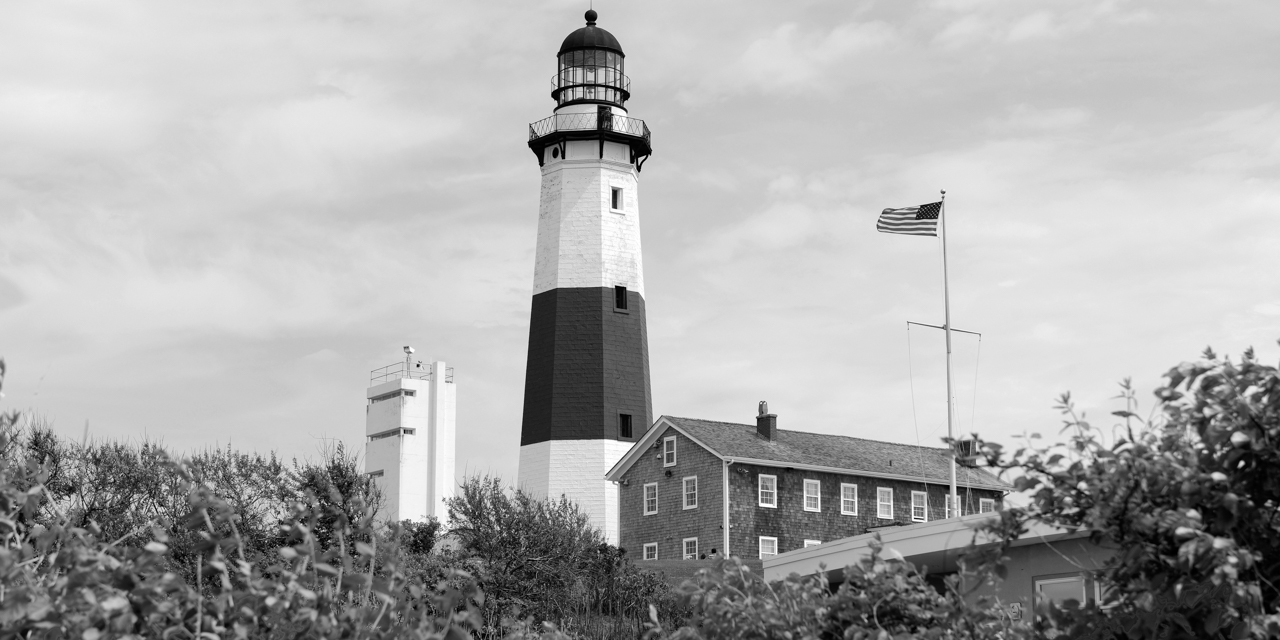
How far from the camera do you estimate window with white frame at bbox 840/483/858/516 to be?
43562mm

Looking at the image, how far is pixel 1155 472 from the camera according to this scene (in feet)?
18.7

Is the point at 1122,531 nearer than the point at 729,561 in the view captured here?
Yes

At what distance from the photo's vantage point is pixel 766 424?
44.1m

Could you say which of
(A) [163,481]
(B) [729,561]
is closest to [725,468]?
(A) [163,481]

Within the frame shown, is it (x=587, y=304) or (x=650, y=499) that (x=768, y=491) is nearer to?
(x=650, y=499)

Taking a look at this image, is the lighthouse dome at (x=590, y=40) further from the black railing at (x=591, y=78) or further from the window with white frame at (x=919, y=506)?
the window with white frame at (x=919, y=506)

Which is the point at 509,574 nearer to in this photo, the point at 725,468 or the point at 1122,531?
the point at 725,468

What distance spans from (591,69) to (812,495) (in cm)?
1682

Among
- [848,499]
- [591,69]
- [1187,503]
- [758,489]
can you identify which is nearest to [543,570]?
[758,489]

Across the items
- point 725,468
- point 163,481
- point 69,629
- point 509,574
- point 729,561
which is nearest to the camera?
point 69,629

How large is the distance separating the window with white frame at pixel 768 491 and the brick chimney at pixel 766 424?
2.00 m

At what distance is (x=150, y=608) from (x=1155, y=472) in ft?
13.6

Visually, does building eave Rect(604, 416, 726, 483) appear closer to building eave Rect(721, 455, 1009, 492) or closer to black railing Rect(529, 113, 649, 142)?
building eave Rect(721, 455, 1009, 492)

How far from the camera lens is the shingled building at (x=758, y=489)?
41406 millimetres
